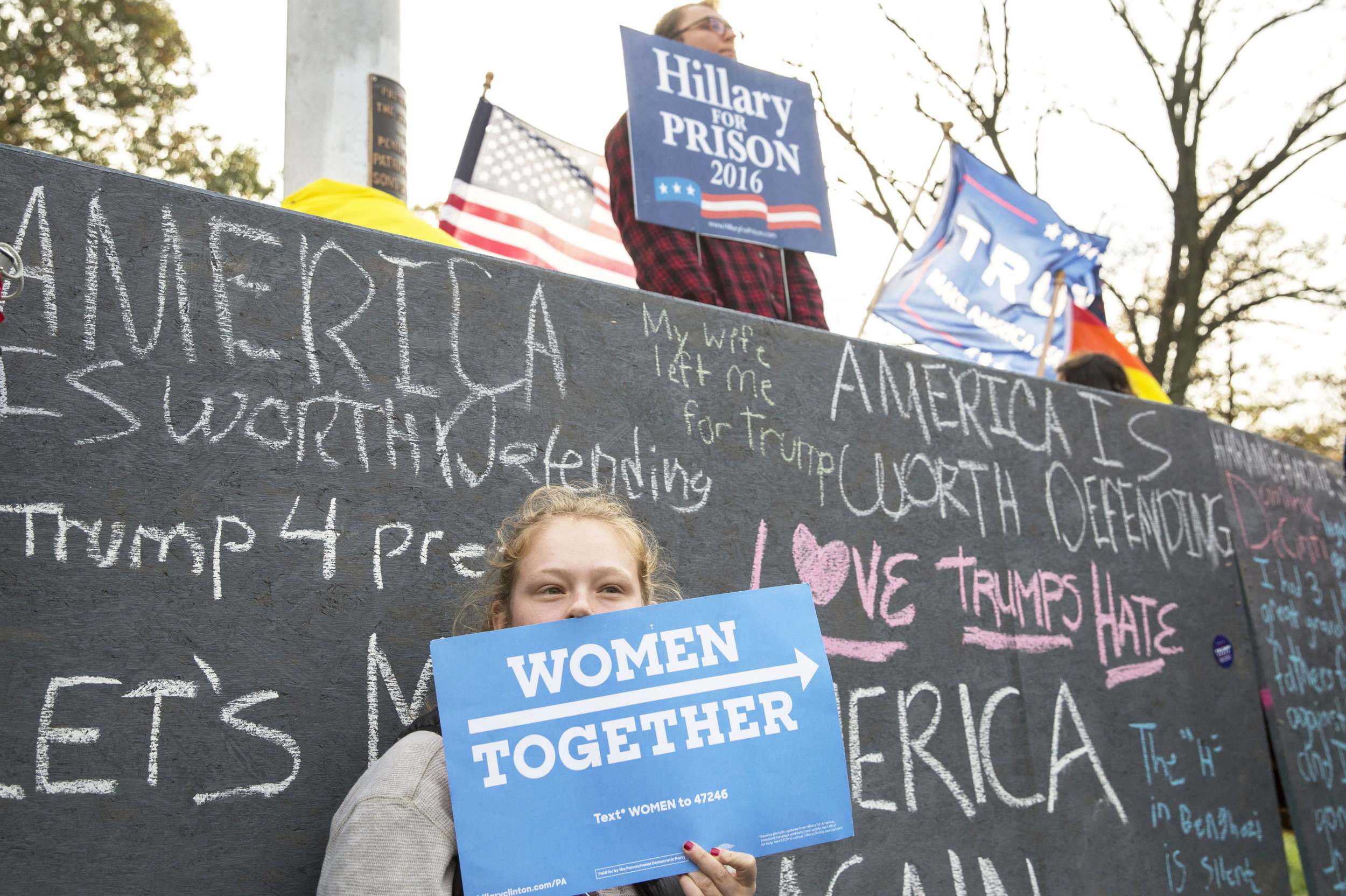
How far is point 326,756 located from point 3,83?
46.5 feet

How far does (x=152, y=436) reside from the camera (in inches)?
85.5

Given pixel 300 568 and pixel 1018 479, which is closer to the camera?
pixel 300 568

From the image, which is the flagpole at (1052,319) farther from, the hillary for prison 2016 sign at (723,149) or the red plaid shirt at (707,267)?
the hillary for prison 2016 sign at (723,149)

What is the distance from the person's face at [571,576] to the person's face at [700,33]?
252 centimetres

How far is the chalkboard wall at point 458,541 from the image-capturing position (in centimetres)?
205

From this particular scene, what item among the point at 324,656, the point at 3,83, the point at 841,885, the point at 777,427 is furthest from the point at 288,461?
the point at 3,83

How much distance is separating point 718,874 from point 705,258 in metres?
2.46

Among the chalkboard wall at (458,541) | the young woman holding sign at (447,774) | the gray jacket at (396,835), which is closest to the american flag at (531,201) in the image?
the chalkboard wall at (458,541)

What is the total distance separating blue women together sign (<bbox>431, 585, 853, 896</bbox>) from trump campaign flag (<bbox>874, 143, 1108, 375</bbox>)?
10.3 ft

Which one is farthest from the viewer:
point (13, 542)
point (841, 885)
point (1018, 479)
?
point (1018, 479)

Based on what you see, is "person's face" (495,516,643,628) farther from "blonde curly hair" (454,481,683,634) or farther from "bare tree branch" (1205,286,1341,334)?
"bare tree branch" (1205,286,1341,334)

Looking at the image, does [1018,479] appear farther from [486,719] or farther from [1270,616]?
[486,719]

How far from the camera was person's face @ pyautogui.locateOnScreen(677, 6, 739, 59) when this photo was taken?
3891mm

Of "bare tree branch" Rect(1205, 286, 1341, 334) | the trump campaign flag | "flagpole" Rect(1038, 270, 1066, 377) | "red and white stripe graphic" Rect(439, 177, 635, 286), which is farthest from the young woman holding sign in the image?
"bare tree branch" Rect(1205, 286, 1341, 334)
